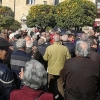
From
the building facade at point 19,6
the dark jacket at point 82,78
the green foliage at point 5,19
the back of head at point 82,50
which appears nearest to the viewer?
the dark jacket at point 82,78

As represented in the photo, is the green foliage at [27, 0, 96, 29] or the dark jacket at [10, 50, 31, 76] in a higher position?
the green foliage at [27, 0, 96, 29]

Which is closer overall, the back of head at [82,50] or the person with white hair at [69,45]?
the back of head at [82,50]

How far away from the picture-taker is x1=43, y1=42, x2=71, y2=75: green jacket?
802 centimetres

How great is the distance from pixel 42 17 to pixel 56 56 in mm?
21617

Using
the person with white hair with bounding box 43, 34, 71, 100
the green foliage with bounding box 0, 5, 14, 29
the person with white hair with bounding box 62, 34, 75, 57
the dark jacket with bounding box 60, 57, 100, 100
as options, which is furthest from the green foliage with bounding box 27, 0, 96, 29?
the dark jacket with bounding box 60, 57, 100, 100

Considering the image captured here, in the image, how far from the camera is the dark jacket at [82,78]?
5.00 meters

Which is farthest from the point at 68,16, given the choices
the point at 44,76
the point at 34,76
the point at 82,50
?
the point at 34,76

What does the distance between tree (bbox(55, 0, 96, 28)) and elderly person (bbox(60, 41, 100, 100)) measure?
23441 millimetres

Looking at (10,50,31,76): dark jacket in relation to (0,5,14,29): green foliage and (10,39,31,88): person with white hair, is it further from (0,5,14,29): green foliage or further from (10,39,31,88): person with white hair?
(0,5,14,29): green foliage

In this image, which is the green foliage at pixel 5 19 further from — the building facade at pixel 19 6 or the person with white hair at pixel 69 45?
the person with white hair at pixel 69 45

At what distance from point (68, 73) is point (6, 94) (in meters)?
1.25

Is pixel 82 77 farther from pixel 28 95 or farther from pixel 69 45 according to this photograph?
pixel 69 45

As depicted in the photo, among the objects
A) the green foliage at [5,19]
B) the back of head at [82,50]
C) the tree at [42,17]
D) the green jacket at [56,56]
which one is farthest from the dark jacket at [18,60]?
the green foliage at [5,19]

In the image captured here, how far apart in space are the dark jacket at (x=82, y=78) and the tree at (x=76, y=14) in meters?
23.5
